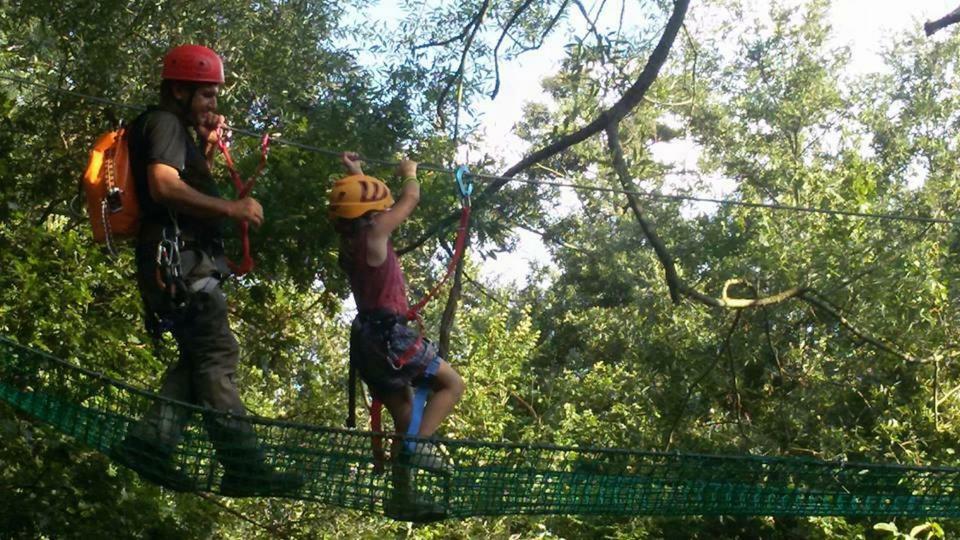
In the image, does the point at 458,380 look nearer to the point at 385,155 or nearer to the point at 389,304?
the point at 389,304

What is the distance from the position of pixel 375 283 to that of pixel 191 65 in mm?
685

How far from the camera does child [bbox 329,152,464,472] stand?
136 inches

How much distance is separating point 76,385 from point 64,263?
7.39ft

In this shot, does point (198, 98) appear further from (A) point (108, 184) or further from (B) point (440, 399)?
(B) point (440, 399)

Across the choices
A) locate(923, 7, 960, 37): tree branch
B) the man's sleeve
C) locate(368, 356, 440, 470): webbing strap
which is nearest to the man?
the man's sleeve

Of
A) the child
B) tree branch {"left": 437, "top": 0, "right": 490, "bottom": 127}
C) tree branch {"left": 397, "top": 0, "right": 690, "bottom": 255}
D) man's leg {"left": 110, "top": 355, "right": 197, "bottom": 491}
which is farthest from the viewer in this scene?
tree branch {"left": 437, "top": 0, "right": 490, "bottom": 127}

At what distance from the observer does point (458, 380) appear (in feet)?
11.9

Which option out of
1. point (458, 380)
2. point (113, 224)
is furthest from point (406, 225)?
point (113, 224)

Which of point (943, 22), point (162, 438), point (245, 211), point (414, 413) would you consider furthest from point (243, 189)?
point (943, 22)

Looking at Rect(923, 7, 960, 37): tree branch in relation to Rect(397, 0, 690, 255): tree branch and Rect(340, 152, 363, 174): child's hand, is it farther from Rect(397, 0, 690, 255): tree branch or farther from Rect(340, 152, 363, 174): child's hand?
Rect(340, 152, 363, 174): child's hand

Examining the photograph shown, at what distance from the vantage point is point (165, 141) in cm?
315

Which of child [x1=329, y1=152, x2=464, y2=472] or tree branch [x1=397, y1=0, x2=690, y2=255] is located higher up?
tree branch [x1=397, y1=0, x2=690, y2=255]

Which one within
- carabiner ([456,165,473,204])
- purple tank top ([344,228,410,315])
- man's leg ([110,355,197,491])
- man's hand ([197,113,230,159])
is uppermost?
carabiner ([456,165,473,204])

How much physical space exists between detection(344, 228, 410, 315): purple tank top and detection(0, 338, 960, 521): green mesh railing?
323 millimetres
